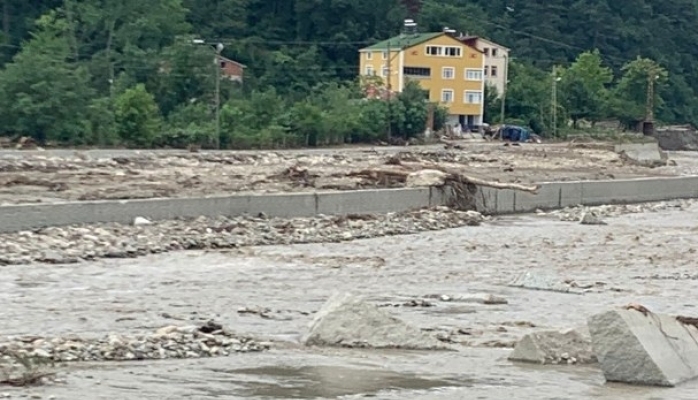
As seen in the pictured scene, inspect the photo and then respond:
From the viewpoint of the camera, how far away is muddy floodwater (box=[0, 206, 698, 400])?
12164mm

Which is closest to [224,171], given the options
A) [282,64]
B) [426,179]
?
[426,179]

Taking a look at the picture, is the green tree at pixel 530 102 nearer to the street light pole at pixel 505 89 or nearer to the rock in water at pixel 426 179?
the street light pole at pixel 505 89

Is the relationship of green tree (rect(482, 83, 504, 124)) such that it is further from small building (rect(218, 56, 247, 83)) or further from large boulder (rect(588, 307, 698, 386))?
large boulder (rect(588, 307, 698, 386))

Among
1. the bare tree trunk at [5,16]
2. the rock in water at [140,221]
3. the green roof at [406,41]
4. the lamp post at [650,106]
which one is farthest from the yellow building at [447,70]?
the rock in water at [140,221]

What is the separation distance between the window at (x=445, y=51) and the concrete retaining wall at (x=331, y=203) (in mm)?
53246

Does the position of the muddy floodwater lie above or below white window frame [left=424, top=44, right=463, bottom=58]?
below

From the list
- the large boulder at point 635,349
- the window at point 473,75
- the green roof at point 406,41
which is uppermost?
the green roof at point 406,41

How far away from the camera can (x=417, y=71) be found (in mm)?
103375

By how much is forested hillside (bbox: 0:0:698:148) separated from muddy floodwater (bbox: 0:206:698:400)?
3118cm

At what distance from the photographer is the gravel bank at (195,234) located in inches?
956

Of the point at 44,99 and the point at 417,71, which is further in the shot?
the point at 417,71

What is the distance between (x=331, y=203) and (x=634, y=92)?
3585 inches

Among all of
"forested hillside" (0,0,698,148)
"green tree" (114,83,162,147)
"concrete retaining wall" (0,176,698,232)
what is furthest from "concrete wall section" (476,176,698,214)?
"green tree" (114,83,162,147)

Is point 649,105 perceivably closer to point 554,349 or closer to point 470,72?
point 470,72
